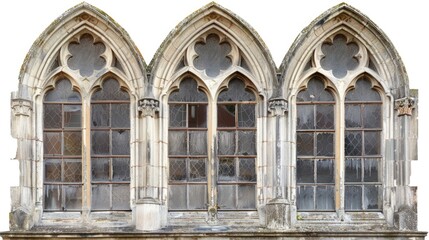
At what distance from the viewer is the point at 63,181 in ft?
40.0

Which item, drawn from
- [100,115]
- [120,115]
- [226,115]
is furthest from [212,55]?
[100,115]

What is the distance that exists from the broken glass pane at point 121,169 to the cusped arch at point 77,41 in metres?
1.23

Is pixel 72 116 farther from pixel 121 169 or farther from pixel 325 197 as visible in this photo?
pixel 325 197

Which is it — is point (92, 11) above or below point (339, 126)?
above

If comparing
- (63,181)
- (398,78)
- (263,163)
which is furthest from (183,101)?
(398,78)

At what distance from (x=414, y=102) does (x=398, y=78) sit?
0.49m

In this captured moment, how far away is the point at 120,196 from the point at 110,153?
76cm

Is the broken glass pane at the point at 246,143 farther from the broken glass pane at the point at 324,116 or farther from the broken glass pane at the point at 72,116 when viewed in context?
the broken glass pane at the point at 72,116

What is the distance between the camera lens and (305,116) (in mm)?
12266

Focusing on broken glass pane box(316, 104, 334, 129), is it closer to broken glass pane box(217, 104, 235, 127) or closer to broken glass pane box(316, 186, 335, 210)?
broken glass pane box(316, 186, 335, 210)

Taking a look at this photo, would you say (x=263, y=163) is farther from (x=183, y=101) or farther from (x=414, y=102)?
(x=414, y=102)

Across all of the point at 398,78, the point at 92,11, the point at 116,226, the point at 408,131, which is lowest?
the point at 116,226

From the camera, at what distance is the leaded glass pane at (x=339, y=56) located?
12281mm

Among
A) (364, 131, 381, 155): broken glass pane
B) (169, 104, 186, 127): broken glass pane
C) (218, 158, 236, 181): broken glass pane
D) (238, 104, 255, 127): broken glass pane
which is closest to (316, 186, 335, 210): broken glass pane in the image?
(364, 131, 381, 155): broken glass pane
